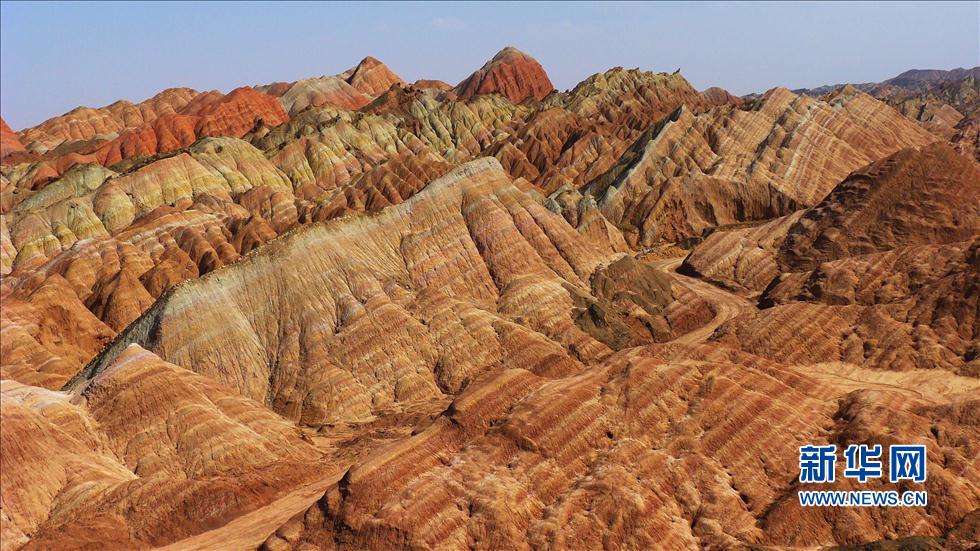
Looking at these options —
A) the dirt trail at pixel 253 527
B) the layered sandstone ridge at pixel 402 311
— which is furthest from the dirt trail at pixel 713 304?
the dirt trail at pixel 253 527

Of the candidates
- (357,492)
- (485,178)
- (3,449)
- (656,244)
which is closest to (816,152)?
(656,244)

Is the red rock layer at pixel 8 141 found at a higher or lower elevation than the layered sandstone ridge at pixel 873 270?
higher

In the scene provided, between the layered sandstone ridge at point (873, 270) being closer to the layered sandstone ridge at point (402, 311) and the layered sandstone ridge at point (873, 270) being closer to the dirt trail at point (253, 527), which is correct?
the layered sandstone ridge at point (402, 311)

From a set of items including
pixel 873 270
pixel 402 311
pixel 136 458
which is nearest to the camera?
pixel 136 458

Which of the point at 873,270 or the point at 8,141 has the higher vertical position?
the point at 8,141

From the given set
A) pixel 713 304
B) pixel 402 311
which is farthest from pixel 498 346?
pixel 713 304

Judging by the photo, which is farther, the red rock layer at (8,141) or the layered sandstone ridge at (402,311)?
the red rock layer at (8,141)

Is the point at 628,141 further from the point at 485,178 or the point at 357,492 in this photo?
the point at 357,492

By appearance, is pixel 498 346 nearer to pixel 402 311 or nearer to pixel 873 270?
pixel 402 311

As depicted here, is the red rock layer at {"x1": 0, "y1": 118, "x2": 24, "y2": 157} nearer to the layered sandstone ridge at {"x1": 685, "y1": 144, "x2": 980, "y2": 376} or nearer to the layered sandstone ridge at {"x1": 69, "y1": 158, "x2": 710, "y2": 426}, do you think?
the layered sandstone ridge at {"x1": 69, "y1": 158, "x2": 710, "y2": 426}

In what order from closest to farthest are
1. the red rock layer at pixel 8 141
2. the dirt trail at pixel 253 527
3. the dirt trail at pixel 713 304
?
the dirt trail at pixel 253 527, the dirt trail at pixel 713 304, the red rock layer at pixel 8 141
